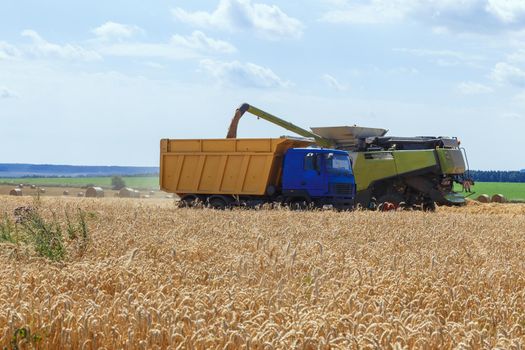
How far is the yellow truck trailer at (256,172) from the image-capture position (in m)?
23.9

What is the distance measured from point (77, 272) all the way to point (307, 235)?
6173 millimetres

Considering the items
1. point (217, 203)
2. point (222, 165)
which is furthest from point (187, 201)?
point (222, 165)

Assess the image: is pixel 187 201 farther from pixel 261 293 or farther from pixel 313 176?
pixel 261 293

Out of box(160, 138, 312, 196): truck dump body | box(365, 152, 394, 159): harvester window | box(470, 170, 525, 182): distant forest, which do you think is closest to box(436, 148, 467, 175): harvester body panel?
box(365, 152, 394, 159): harvester window

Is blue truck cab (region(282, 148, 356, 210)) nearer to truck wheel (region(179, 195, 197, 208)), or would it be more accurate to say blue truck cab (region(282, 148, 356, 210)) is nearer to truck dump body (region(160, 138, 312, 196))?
truck dump body (region(160, 138, 312, 196))

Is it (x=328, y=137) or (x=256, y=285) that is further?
(x=328, y=137)

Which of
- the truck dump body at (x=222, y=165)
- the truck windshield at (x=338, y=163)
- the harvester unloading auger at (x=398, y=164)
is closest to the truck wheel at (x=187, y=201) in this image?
the truck dump body at (x=222, y=165)

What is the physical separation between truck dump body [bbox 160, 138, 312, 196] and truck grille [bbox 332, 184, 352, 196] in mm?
1716

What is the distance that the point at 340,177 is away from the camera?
78.9 ft

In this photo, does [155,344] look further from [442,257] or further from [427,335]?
[442,257]

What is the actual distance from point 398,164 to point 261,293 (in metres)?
20.2

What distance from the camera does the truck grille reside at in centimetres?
2386

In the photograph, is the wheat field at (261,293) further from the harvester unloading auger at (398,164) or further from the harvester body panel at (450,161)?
the harvester body panel at (450,161)

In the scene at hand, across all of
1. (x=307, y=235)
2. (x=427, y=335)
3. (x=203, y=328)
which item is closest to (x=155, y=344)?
(x=203, y=328)
